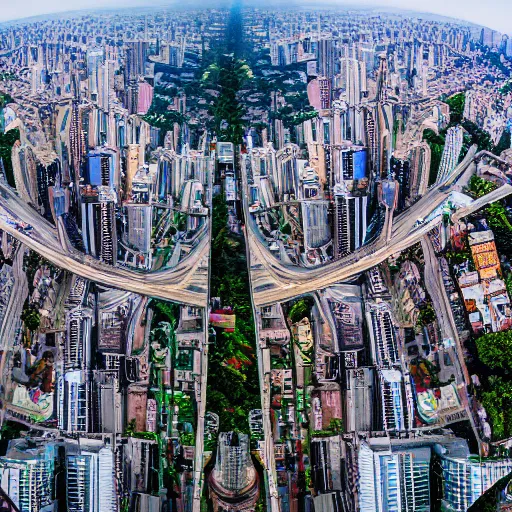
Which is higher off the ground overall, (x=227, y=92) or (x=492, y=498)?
(x=227, y=92)

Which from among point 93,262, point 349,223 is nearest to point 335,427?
point 349,223

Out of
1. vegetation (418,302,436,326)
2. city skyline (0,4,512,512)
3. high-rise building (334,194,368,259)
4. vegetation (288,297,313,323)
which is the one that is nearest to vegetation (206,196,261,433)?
city skyline (0,4,512,512)

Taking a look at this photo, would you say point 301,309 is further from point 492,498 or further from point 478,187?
point 492,498

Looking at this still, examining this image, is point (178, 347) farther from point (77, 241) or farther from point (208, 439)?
point (77, 241)

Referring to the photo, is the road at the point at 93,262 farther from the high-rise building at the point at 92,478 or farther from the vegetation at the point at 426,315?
the vegetation at the point at 426,315

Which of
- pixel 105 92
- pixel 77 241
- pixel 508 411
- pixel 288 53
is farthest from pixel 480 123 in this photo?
pixel 77 241

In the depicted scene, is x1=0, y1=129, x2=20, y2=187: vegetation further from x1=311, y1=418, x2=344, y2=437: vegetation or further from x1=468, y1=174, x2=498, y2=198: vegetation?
x1=468, y1=174, x2=498, y2=198: vegetation

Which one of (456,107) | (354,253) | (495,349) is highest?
(456,107)

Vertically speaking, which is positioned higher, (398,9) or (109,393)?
(398,9)
